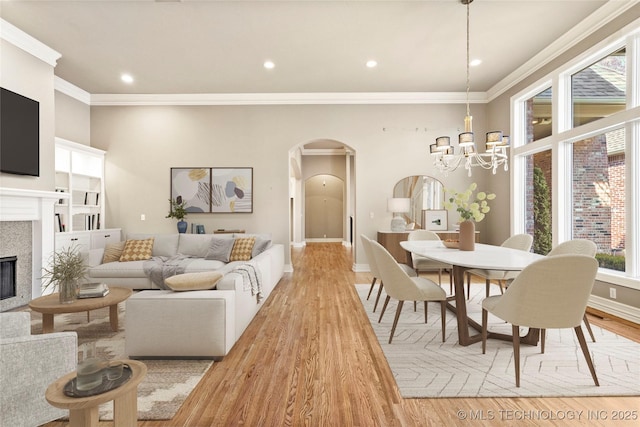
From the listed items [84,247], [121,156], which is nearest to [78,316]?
[84,247]

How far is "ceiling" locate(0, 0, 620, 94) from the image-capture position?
3.37 metres

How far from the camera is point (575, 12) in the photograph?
350 cm

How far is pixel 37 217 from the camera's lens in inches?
157

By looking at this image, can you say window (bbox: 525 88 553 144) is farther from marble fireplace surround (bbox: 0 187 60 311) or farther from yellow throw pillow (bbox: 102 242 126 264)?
marble fireplace surround (bbox: 0 187 60 311)

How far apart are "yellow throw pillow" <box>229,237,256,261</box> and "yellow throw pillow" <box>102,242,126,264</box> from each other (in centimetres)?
170

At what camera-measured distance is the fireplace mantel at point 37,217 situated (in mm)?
3697

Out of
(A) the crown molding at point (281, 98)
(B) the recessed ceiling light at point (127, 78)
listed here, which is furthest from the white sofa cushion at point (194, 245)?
(B) the recessed ceiling light at point (127, 78)

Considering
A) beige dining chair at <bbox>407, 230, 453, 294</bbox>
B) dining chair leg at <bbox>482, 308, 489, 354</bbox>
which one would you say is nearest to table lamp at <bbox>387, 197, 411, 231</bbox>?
beige dining chair at <bbox>407, 230, 453, 294</bbox>

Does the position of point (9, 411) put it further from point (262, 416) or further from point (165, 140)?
point (165, 140)

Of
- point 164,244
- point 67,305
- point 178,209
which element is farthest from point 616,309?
point 178,209

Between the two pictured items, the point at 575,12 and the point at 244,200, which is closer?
the point at 575,12

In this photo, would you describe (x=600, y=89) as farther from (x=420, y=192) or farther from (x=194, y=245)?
(x=194, y=245)

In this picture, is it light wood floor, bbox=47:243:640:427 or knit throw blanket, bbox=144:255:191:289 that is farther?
knit throw blanket, bbox=144:255:191:289

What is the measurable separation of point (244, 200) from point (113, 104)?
3030 mm
